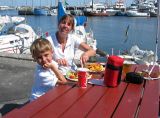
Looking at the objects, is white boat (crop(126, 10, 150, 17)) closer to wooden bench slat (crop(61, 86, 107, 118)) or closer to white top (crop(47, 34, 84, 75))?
white top (crop(47, 34, 84, 75))

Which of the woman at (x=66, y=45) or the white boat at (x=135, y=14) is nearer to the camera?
the woman at (x=66, y=45)

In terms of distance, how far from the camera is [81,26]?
21.2 meters

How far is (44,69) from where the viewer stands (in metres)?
3.82

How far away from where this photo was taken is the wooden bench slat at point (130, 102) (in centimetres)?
286

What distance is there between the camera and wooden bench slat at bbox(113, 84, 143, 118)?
9.38 ft

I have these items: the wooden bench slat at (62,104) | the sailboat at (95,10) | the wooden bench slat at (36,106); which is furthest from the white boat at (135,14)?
the wooden bench slat at (36,106)

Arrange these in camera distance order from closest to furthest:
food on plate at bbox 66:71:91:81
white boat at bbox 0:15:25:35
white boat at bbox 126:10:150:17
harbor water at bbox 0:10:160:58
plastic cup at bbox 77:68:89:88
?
plastic cup at bbox 77:68:89:88, food on plate at bbox 66:71:91:81, white boat at bbox 0:15:25:35, harbor water at bbox 0:10:160:58, white boat at bbox 126:10:150:17

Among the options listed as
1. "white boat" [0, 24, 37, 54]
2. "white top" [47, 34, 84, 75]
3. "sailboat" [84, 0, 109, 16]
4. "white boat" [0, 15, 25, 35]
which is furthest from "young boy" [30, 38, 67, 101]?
"sailboat" [84, 0, 109, 16]

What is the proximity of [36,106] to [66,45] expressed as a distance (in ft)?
6.11

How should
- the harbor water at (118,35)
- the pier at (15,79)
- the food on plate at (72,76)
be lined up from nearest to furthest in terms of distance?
the food on plate at (72,76), the pier at (15,79), the harbor water at (118,35)

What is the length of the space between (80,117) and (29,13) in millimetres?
91608

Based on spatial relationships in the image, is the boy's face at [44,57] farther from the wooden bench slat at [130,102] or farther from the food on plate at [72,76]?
the wooden bench slat at [130,102]

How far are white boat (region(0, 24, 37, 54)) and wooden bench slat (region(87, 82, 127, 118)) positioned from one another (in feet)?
43.8

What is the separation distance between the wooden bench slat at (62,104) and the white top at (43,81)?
1.00ft
